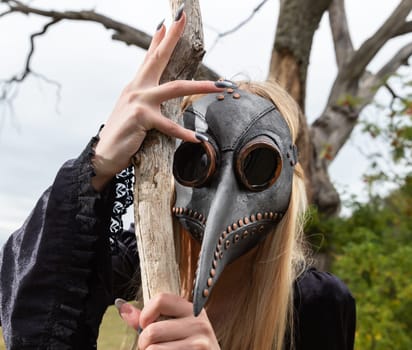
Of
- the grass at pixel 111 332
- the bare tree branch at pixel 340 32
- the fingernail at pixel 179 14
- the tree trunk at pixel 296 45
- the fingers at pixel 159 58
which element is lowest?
the grass at pixel 111 332

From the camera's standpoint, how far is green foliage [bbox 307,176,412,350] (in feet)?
16.9

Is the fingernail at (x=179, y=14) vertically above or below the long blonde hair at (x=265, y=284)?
above

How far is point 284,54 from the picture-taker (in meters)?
5.39

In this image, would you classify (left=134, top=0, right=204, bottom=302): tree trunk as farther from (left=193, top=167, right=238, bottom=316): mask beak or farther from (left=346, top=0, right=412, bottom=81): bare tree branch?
(left=346, top=0, right=412, bottom=81): bare tree branch

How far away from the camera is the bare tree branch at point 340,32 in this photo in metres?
6.47

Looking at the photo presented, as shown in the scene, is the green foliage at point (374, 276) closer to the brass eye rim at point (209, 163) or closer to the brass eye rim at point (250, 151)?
the brass eye rim at point (250, 151)

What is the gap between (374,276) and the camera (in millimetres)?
5520

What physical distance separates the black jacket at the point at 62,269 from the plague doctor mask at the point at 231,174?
0.20m

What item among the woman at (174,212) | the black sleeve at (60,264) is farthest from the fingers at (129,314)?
the black sleeve at (60,264)

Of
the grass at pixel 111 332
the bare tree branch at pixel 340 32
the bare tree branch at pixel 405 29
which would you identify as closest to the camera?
the grass at pixel 111 332

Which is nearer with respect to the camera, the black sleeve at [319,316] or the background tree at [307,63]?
the black sleeve at [319,316]

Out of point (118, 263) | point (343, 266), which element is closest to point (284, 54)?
point (343, 266)

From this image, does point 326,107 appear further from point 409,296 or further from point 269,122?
point 269,122

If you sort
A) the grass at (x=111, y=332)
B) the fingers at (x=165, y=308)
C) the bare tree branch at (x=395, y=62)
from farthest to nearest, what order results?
the bare tree branch at (x=395, y=62), the grass at (x=111, y=332), the fingers at (x=165, y=308)
